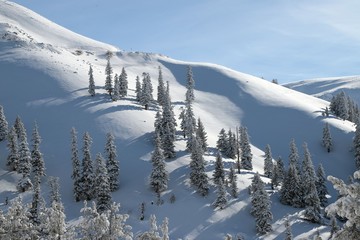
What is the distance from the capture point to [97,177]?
78562mm

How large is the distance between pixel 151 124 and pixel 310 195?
4878 cm

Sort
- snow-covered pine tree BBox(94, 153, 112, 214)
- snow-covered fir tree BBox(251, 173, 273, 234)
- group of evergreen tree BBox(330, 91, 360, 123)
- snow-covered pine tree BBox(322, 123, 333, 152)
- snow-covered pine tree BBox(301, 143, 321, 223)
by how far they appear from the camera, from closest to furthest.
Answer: snow-covered fir tree BBox(251, 173, 273, 234) < snow-covered pine tree BBox(94, 153, 112, 214) < snow-covered pine tree BBox(301, 143, 321, 223) < snow-covered pine tree BBox(322, 123, 333, 152) < group of evergreen tree BBox(330, 91, 360, 123)

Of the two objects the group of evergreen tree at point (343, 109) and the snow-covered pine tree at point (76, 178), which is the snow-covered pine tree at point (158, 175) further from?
the group of evergreen tree at point (343, 109)

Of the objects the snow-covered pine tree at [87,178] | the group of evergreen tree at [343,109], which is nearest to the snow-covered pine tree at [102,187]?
the snow-covered pine tree at [87,178]

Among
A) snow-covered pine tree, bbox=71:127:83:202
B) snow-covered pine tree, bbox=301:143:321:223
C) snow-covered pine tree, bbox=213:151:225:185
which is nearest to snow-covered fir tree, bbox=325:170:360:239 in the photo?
snow-covered pine tree, bbox=301:143:321:223

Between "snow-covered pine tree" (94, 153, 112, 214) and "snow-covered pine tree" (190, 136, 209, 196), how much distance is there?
17.5 metres

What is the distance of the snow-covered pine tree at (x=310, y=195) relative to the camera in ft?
252

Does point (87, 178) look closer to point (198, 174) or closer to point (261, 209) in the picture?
point (198, 174)

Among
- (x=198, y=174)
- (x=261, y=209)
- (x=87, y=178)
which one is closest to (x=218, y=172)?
(x=198, y=174)

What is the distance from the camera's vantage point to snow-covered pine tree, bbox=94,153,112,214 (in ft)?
251

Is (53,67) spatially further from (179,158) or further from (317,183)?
(317,183)

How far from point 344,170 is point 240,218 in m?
50.8

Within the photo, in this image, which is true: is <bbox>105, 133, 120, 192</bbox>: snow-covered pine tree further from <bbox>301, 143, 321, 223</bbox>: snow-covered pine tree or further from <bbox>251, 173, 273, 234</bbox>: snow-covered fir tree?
<bbox>301, 143, 321, 223</bbox>: snow-covered pine tree

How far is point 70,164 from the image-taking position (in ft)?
306
